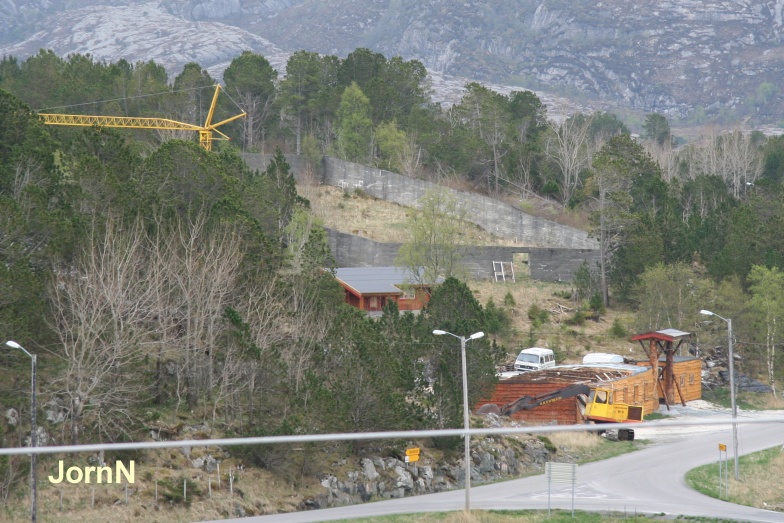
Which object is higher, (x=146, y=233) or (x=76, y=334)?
(x=146, y=233)

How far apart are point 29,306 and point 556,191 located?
5467 centimetres

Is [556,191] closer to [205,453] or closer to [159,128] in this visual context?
[159,128]

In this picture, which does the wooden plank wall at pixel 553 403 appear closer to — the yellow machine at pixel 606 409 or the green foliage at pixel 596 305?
the yellow machine at pixel 606 409

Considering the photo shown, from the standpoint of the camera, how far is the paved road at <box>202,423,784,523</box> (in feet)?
104

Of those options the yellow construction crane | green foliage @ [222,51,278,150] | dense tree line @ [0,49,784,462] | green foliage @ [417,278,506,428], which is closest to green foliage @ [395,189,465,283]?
dense tree line @ [0,49,784,462]

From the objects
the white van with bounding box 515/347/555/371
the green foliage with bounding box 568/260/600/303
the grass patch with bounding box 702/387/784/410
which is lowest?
the grass patch with bounding box 702/387/784/410

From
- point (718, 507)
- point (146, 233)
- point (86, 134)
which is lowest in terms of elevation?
point (718, 507)

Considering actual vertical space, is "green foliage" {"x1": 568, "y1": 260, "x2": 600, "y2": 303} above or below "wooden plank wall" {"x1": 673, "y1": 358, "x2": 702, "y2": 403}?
above

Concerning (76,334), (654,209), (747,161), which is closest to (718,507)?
(76,334)

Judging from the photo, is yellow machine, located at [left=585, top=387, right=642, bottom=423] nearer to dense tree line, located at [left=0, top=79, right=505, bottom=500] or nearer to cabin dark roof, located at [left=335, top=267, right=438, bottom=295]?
dense tree line, located at [left=0, top=79, right=505, bottom=500]

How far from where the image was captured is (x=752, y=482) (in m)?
36.5

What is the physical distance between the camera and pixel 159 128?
225 feet

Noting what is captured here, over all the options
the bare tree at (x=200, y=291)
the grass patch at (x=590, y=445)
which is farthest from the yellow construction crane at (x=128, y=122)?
the grass patch at (x=590, y=445)

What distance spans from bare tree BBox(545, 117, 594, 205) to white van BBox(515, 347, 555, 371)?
93.9 feet
